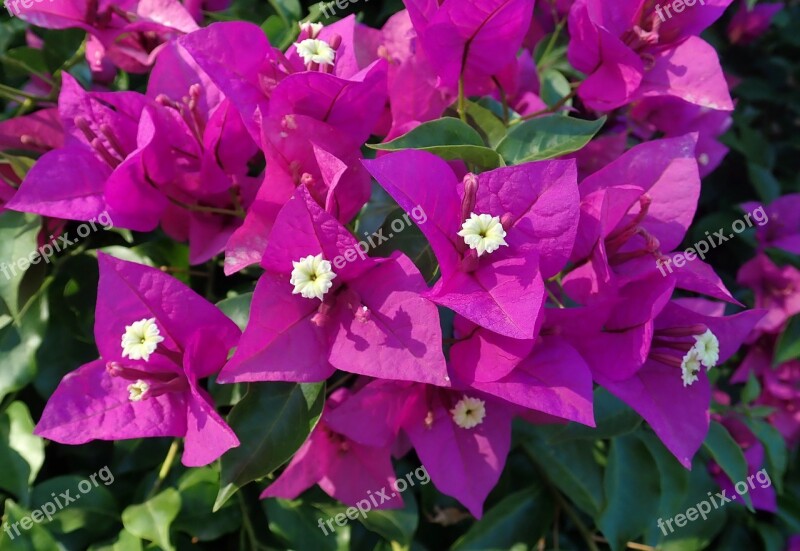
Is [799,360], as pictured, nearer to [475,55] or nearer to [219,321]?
[475,55]

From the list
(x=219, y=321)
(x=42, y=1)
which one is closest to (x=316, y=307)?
(x=219, y=321)

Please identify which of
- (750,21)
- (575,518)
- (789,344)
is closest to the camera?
(575,518)

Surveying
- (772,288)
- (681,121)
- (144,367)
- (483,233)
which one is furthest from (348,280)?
(772,288)

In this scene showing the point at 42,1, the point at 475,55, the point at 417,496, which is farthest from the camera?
the point at 417,496

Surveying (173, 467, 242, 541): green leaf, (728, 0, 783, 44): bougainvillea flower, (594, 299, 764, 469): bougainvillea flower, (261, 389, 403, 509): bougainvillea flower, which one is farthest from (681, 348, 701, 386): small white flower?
(728, 0, 783, 44): bougainvillea flower

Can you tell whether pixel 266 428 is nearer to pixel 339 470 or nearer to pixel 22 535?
pixel 339 470
